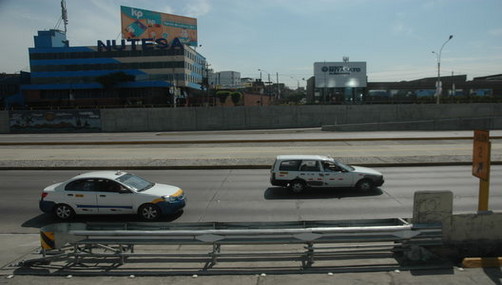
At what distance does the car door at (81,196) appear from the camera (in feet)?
34.5

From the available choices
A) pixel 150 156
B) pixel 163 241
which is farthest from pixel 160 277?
pixel 150 156

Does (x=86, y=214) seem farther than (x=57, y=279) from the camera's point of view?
Yes

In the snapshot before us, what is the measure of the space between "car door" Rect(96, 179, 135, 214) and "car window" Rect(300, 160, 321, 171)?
5.97 meters

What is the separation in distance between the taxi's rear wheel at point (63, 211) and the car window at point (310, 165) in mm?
7444

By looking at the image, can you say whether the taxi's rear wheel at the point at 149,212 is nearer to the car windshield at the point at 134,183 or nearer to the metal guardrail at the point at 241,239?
the car windshield at the point at 134,183

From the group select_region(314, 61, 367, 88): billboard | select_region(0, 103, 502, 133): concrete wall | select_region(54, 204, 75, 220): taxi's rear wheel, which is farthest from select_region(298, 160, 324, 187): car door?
select_region(314, 61, 367, 88): billboard

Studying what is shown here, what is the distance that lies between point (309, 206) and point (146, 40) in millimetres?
80179

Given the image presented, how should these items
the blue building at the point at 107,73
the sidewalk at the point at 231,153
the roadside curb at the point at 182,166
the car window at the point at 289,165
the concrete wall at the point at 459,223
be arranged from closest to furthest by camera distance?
1. the concrete wall at the point at 459,223
2. the car window at the point at 289,165
3. the roadside curb at the point at 182,166
4. the sidewalk at the point at 231,153
5. the blue building at the point at 107,73

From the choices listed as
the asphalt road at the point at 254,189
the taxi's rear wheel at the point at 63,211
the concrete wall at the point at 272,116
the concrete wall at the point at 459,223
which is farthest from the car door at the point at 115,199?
the concrete wall at the point at 272,116

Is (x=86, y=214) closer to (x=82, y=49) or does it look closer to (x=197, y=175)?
(x=197, y=175)

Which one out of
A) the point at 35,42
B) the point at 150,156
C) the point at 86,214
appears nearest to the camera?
the point at 86,214

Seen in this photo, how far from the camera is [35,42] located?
9100 centimetres

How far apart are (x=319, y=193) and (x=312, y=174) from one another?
800 mm

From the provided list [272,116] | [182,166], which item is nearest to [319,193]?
[182,166]
